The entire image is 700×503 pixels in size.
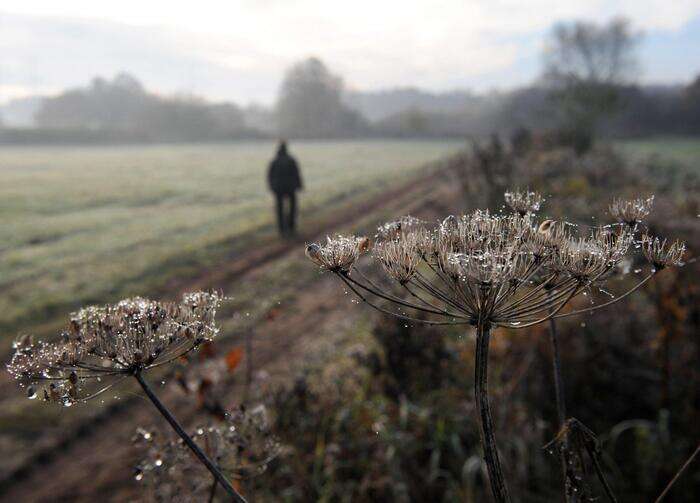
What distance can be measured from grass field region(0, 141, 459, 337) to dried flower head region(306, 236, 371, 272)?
11.2 m

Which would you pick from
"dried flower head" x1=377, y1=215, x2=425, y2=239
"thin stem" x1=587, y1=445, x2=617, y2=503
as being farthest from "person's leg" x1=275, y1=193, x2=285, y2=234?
"thin stem" x1=587, y1=445, x2=617, y2=503

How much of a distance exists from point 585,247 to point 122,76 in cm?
13969

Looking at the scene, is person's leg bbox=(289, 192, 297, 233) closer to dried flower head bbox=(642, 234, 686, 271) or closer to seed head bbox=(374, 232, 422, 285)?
seed head bbox=(374, 232, 422, 285)

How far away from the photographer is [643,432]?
18.4 ft

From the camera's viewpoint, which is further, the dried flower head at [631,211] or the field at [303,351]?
the field at [303,351]

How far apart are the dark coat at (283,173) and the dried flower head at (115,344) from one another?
646 inches

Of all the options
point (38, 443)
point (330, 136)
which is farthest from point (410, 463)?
point (330, 136)

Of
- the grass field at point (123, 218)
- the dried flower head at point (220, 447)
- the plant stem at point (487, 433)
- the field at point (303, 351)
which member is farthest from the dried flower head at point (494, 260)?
the grass field at point (123, 218)

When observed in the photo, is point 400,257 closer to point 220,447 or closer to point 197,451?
point 197,451

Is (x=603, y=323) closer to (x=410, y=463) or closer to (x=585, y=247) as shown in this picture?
(x=410, y=463)

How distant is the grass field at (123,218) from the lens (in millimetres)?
13203

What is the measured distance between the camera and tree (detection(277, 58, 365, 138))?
88312 millimetres

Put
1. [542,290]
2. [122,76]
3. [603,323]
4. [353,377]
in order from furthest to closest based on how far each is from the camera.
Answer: [122,76] → [353,377] → [603,323] → [542,290]

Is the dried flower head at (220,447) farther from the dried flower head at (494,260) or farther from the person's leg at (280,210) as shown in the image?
the person's leg at (280,210)
